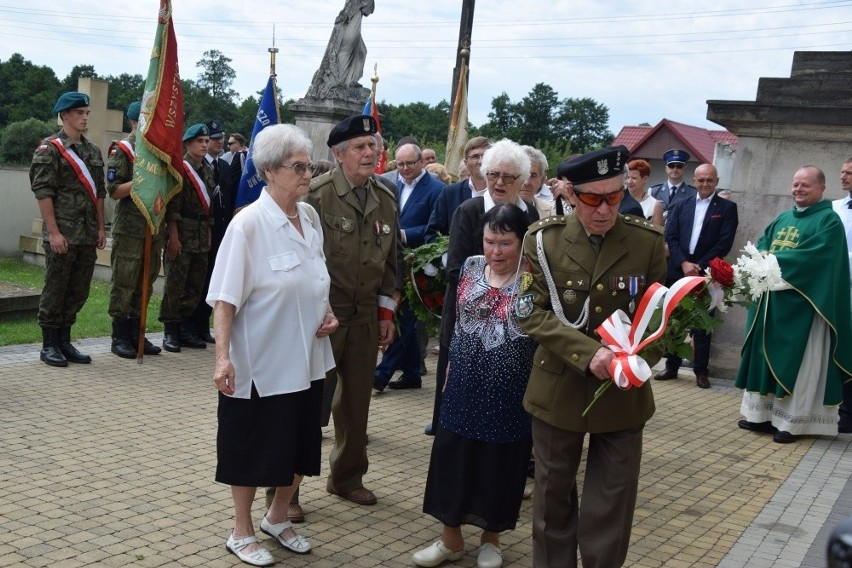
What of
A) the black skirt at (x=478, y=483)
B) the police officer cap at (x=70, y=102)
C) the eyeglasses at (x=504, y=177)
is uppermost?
the police officer cap at (x=70, y=102)

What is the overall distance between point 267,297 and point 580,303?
147 centimetres

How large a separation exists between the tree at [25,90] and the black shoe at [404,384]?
3336 centimetres

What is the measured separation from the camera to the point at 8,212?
1700 centimetres

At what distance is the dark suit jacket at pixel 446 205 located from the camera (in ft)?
23.6

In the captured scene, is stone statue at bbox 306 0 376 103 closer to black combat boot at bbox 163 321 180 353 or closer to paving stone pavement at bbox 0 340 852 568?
black combat boot at bbox 163 321 180 353

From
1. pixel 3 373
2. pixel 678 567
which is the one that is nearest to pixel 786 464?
pixel 678 567

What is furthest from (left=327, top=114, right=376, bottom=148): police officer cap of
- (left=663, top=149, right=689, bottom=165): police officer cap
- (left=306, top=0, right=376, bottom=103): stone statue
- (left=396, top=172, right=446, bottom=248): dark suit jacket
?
(left=306, top=0, right=376, bottom=103): stone statue

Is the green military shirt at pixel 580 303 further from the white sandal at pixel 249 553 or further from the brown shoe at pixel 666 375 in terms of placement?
the brown shoe at pixel 666 375

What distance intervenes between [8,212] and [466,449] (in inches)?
563

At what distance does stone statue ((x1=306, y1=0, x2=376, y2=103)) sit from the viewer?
1731cm

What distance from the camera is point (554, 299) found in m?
4.45

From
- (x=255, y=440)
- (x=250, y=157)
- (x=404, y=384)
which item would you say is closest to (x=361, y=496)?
(x=255, y=440)

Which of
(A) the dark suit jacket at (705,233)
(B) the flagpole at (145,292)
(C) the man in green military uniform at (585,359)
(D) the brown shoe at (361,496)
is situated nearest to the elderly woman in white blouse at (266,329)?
(D) the brown shoe at (361,496)

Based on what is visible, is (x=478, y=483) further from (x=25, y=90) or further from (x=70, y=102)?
(x=25, y=90)
